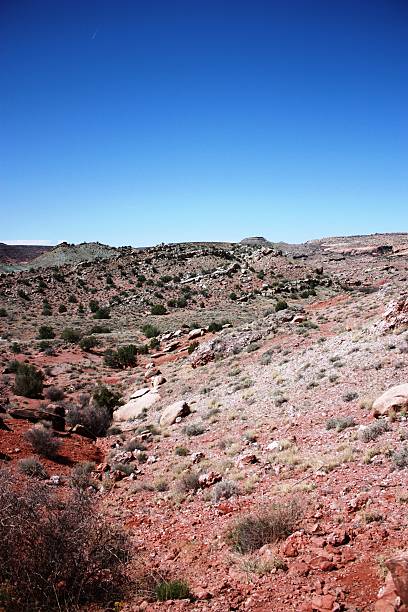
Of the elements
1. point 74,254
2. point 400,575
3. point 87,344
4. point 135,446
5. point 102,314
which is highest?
point 74,254

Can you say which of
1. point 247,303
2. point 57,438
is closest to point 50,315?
point 247,303

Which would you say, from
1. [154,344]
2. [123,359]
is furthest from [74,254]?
[123,359]

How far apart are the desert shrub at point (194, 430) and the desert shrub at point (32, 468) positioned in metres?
4.76

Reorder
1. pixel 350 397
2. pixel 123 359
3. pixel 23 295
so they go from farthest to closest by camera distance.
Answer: pixel 23 295
pixel 123 359
pixel 350 397

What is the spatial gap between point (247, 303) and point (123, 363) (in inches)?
914

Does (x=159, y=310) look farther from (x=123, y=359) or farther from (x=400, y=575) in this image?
(x=400, y=575)

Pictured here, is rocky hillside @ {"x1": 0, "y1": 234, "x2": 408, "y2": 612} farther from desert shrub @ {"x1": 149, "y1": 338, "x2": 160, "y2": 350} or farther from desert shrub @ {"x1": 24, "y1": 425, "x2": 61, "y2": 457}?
desert shrub @ {"x1": 149, "y1": 338, "x2": 160, "y2": 350}

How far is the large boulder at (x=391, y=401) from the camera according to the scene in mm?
10086

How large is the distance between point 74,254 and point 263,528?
283ft

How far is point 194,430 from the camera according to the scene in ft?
45.3

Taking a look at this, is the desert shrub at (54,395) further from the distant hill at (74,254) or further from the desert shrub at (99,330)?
the distant hill at (74,254)

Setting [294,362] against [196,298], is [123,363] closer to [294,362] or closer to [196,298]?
[294,362]

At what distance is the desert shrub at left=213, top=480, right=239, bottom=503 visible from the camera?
8.89 meters

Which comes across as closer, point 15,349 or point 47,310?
point 15,349
